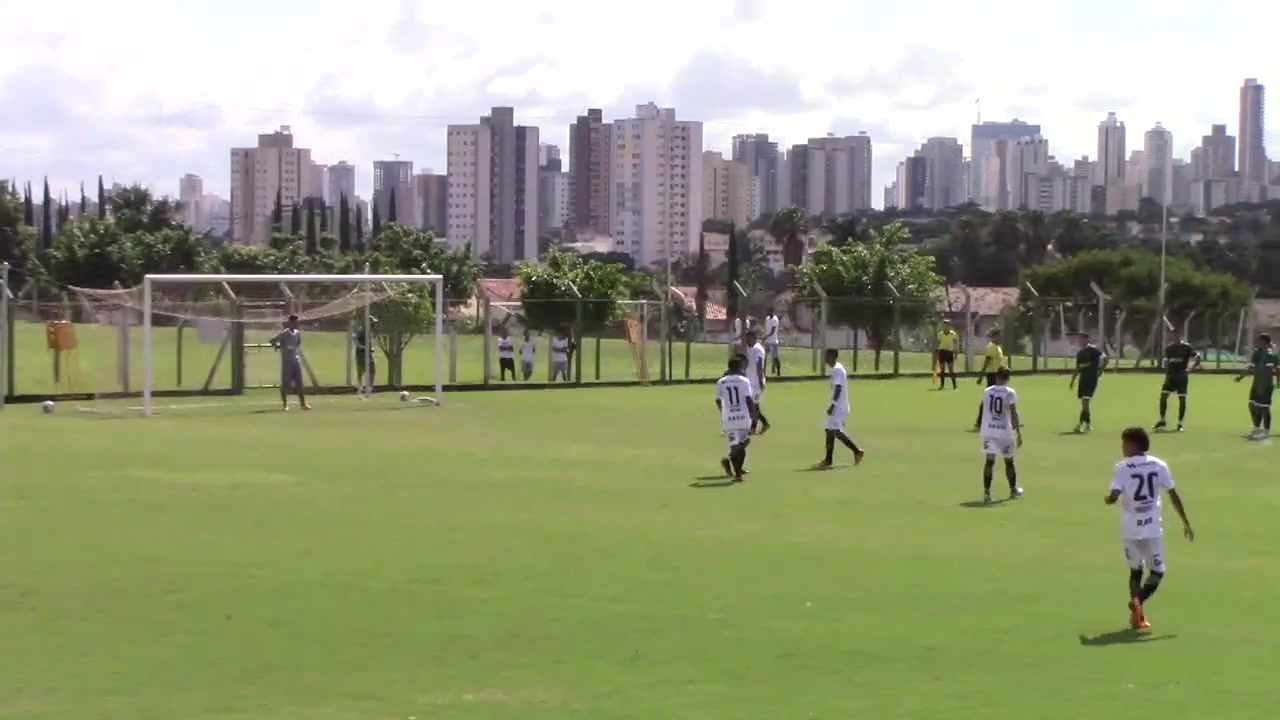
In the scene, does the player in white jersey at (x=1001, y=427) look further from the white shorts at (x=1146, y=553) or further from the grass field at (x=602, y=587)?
the white shorts at (x=1146, y=553)

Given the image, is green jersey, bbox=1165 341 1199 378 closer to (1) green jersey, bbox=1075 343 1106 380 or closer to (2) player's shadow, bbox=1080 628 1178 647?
(1) green jersey, bbox=1075 343 1106 380

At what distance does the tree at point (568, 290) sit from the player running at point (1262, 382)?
19.0m

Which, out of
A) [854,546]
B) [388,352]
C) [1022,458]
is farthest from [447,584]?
[388,352]

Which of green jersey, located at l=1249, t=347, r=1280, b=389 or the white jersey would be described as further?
green jersey, located at l=1249, t=347, r=1280, b=389

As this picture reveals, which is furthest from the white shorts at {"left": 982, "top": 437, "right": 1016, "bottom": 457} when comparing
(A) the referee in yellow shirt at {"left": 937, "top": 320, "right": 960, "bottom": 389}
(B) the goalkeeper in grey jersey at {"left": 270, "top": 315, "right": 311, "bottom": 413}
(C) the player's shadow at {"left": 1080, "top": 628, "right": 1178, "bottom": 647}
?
(A) the referee in yellow shirt at {"left": 937, "top": 320, "right": 960, "bottom": 389}

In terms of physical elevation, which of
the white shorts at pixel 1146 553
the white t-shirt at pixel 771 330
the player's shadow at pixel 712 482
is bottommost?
the player's shadow at pixel 712 482

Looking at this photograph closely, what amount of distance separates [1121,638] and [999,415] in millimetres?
8281

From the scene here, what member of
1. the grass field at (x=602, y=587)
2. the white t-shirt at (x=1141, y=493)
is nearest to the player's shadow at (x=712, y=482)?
the grass field at (x=602, y=587)

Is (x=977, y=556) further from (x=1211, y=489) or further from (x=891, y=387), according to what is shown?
(x=891, y=387)

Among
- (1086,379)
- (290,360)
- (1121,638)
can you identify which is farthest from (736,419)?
(290,360)

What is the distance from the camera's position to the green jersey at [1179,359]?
28.8 meters

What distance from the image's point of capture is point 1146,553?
11719mm

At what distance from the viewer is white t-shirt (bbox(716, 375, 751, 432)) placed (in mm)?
20766

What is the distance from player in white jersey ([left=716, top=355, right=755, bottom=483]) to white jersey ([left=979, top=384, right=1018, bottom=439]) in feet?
9.63
